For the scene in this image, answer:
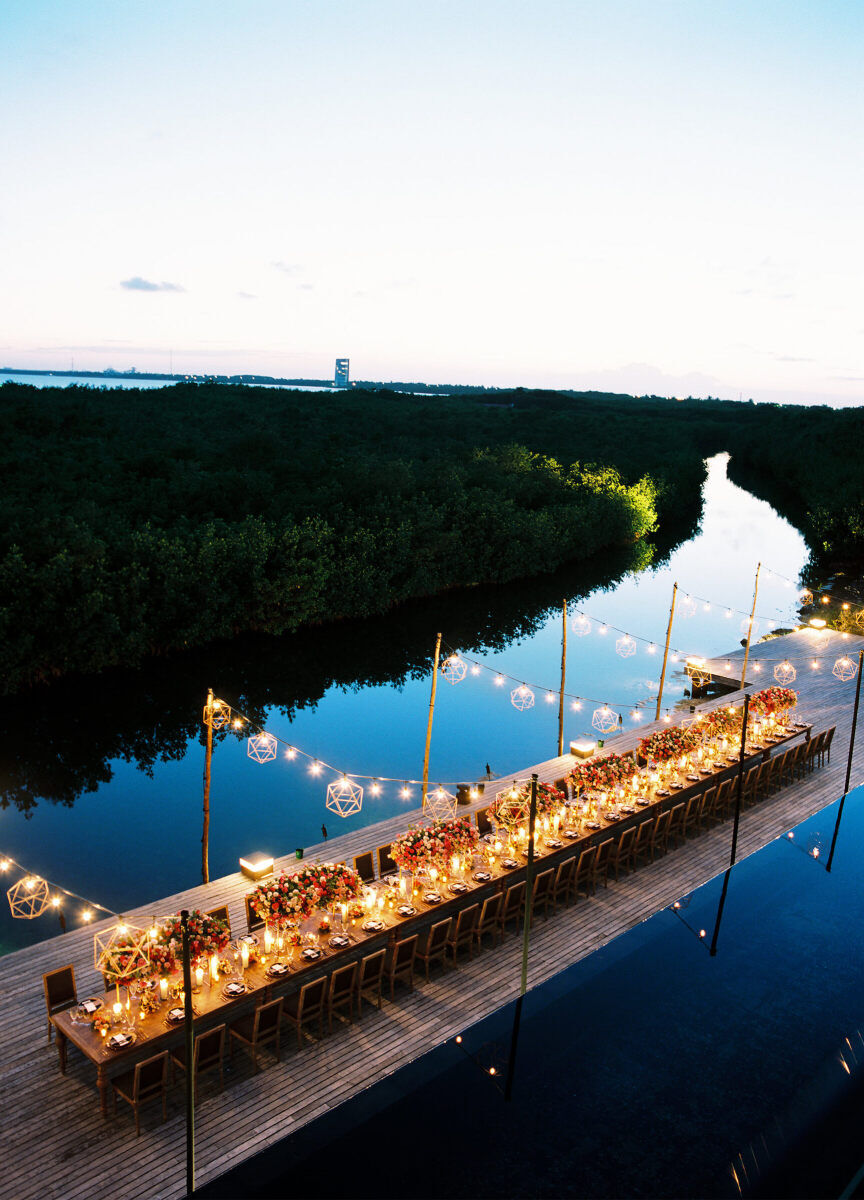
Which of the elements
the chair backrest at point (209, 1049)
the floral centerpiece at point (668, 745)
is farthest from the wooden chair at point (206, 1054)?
the floral centerpiece at point (668, 745)

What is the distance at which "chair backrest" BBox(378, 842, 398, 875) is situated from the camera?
14664 millimetres

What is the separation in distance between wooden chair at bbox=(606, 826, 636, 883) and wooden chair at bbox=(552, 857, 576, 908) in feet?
3.98

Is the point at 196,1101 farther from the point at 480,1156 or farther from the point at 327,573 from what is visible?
the point at 327,573

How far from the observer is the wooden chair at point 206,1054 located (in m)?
10.1

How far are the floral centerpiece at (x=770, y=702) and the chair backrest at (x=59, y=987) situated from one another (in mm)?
16223

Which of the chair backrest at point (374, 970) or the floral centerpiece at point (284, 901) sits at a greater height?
the floral centerpiece at point (284, 901)

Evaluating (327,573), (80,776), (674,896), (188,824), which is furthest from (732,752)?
(327,573)

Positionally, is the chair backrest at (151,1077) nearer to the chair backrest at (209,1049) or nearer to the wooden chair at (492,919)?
the chair backrest at (209,1049)

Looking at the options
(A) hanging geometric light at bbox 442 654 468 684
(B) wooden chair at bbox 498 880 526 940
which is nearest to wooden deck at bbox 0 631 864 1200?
(B) wooden chair at bbox 498 880 526 940

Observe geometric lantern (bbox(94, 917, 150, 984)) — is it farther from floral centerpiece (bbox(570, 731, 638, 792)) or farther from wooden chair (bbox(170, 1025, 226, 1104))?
floral centerpiece (bbox(570, 731, 638, 792))

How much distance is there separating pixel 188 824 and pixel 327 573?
744 inches

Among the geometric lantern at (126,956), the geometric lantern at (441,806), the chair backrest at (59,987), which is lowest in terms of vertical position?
the geometric lantern at (441,806)

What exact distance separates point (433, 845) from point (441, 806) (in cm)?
527

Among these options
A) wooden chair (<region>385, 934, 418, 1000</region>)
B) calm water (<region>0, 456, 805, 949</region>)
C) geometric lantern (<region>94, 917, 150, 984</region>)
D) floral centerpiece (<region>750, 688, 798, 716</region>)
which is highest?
floral centerpiece (<region>750, 688, 798, 716</region>)
